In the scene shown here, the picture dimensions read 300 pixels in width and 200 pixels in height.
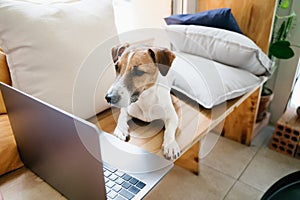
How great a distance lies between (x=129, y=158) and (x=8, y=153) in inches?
15.4

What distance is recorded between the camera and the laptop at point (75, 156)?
0.54 metres

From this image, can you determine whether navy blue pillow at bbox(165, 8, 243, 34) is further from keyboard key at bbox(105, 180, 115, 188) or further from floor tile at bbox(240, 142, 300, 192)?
keyboard key at bbox(105, 180, 115, 188)

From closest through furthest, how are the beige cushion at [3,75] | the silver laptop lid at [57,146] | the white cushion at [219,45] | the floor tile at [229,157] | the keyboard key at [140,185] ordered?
the silver laptop lid at [57,146], the keyboard key at [140,185], the beige cushion at [3,75], the white cushion at [219,45], the floor tile at [229,157]

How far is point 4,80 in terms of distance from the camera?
3.04 ft

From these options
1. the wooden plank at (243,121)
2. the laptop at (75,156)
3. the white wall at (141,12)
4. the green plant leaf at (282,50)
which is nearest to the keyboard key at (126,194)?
the laptop at (75,156)

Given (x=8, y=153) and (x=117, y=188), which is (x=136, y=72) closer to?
(x=117, y=188)

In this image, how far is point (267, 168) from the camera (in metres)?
1.43

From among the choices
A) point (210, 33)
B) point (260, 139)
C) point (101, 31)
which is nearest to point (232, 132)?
point (260, 139)

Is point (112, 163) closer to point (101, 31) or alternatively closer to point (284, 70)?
point (101, 31)

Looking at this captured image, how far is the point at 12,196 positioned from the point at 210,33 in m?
1.03

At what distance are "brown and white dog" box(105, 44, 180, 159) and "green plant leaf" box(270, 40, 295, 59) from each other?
0.93 m

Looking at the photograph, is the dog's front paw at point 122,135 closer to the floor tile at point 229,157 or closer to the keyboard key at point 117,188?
the keyboard key at point 117,188

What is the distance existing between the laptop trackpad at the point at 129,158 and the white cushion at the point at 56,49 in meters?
0.21

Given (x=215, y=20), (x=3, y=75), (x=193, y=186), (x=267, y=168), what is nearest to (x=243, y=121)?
(x=267, y=168)
